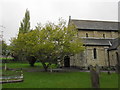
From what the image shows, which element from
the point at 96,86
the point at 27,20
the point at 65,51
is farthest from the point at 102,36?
the point at 27,20

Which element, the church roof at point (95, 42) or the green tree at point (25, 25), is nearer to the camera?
the church roof at point (95, 42)

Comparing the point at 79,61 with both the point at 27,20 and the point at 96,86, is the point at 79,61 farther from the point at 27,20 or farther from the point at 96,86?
the point at 27,20

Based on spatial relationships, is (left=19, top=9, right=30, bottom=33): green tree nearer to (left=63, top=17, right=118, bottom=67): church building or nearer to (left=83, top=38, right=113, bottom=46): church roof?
(left=63, top=17, right=118, bottom=67): church building

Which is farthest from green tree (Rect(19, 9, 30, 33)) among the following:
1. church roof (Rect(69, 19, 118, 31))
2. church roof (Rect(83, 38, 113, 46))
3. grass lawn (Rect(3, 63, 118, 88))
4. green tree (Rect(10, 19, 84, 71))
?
grass lawn (Rect(3, 63, 118, 88))

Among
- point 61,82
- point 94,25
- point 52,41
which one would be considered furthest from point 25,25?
point 61,82

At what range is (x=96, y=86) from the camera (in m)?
8.48

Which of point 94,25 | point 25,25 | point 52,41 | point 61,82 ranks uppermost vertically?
point 25,25

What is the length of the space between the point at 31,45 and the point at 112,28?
928 inches

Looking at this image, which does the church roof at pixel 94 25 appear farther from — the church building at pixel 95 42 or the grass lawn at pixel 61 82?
the grass lawn at pixel 61 82

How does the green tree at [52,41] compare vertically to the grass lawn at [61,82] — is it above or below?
above

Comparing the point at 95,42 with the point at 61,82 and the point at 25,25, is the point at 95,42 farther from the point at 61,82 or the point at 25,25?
the point at 25,25

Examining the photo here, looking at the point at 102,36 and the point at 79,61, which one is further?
the point at 102,36

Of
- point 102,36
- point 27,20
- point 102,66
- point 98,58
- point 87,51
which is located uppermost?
point 27,20

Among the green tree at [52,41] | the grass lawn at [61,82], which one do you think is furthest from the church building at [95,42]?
the grass lawn at [61,82]
